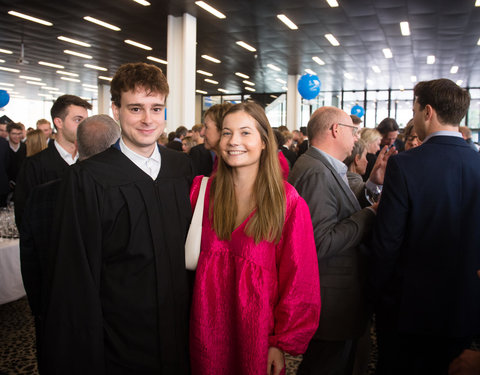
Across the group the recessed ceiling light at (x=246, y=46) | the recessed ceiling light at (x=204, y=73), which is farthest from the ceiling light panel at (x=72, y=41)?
the recessed ceiling light at (x=204, y=73)

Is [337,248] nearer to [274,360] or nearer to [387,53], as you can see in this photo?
[274,360]

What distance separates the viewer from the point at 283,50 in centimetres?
1225

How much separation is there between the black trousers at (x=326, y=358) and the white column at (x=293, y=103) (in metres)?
14.7

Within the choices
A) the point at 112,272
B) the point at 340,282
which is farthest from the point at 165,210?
the point at 340,282

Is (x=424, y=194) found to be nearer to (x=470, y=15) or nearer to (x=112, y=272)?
(x=112, y=272)

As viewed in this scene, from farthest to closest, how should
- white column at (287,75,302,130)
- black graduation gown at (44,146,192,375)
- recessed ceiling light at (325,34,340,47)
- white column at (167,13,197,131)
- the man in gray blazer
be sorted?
white column at (287,75,302,130)
recessed ceiling light at (325,34,340,47)
white column at (167,13,197,131)
the man in gray blazer
black graduation gown at (44,146,192,375)

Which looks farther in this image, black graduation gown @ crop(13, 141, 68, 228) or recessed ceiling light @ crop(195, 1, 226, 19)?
recessed ceiling light @ crop(195, 1, 226, 19)

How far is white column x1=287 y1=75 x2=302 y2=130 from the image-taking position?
16312 millimetres

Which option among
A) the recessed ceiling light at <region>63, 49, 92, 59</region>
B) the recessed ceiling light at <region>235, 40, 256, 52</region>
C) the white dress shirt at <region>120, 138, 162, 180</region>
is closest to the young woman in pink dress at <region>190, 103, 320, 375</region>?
the white dress shirt at <region>120, 138, 162, 180</region>

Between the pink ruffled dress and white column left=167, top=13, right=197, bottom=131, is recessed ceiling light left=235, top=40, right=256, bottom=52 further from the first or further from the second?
the pink ruffled dress

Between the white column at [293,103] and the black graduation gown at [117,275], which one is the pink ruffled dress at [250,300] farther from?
the white column at [293,103]

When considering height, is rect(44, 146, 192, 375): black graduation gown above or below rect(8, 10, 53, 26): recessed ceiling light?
below

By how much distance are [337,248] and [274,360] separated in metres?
0.61

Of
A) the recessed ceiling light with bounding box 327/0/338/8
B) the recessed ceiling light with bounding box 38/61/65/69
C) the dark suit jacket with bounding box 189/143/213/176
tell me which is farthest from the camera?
the recessed ceiling light with bounding box 38/61/65/69
